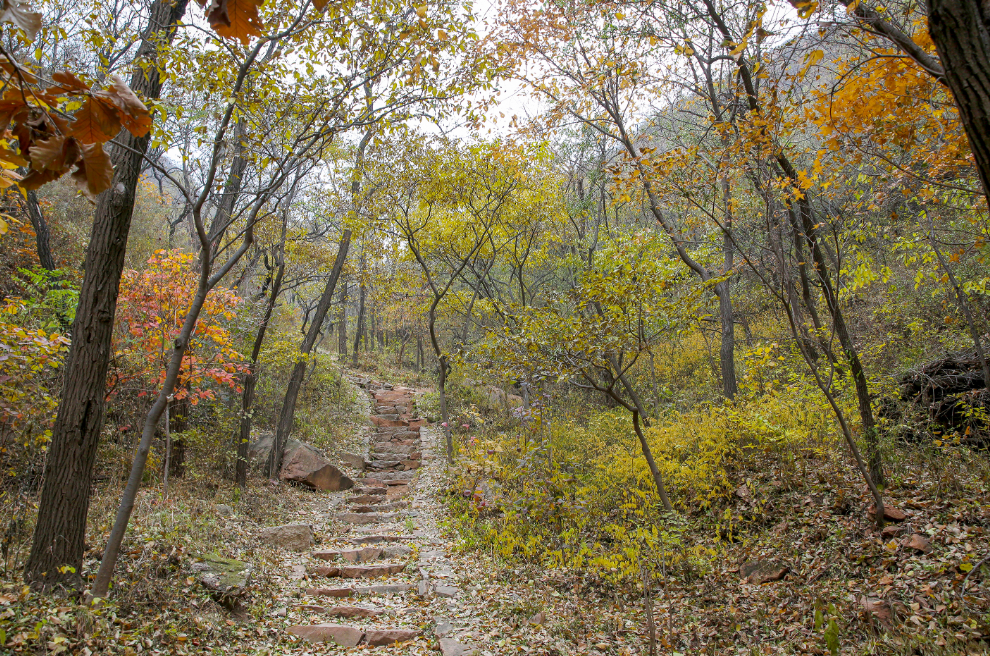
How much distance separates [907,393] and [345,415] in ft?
38.8

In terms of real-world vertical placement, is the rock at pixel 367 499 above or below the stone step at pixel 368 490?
below

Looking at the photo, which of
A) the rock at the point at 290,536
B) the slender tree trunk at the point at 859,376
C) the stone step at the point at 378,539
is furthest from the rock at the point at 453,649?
the slender tree trunk at the point at 859,376

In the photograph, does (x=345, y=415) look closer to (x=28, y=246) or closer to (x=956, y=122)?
(x=28, y=246)

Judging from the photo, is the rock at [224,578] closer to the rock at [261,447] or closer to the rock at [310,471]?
the rock at [310,471]

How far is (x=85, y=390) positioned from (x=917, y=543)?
673 cm

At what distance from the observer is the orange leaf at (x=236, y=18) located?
3.83 ft

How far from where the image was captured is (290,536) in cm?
654

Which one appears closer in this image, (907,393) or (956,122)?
(956,122)

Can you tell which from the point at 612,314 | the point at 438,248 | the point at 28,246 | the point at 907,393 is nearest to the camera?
the point at 612,314

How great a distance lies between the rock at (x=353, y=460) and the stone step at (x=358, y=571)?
512 cm

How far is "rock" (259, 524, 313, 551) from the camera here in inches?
252

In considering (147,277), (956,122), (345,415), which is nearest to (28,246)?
(147,277)

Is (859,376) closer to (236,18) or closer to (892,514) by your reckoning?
(892,514)

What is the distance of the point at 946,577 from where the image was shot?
3.60 meters
